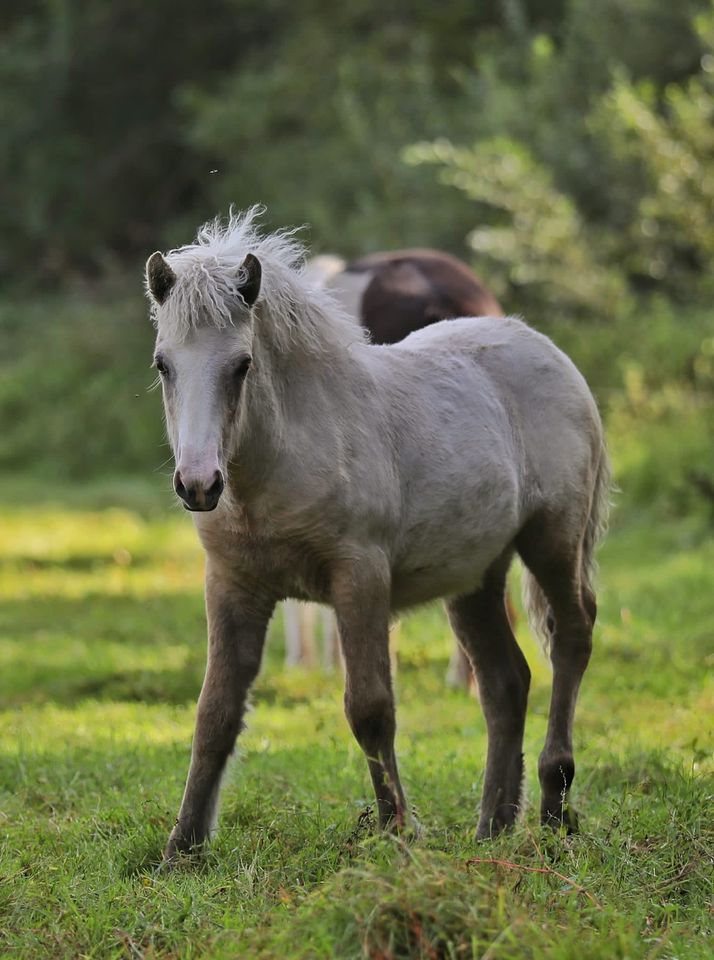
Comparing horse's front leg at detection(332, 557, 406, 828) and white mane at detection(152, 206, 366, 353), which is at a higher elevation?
white mane at detection(152, 206, 366, 353)

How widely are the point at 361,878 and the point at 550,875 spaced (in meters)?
0.63

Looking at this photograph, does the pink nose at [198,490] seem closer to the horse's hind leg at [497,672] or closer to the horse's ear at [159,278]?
the horse's ear at [159,278]

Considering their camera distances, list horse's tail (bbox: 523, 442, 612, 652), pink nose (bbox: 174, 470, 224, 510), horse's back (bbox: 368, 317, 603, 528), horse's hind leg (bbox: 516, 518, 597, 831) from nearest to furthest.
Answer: pink nose (bbox: 174, 470, 224, 510)
horse's back (bbox: 368, 317, 603, 528)
horse's hind leg (bbox: 516, 518, 597, 831)
horse's tail (bbox: 523, 442, 612, 652)

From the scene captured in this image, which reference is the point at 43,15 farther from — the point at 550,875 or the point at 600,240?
the point at 550,875

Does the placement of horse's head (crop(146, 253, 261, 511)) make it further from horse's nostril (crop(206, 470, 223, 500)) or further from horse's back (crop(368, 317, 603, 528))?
horse's back (crop(368, 317, 603, 528))

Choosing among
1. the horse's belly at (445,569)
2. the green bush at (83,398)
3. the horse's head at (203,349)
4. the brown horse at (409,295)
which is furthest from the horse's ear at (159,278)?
the green bush at (83,398)

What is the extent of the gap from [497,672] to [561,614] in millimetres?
307

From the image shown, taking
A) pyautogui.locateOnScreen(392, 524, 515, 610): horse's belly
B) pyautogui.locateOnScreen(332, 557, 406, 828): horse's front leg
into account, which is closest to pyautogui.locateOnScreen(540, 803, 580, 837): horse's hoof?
pyautogui.locateOnScreen(332, 557, 406, 828): horse's front leg

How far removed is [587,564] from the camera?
5641mm

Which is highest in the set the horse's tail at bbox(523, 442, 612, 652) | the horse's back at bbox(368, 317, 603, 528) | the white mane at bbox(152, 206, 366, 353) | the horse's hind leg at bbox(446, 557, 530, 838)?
the white mane at bbox(152, 206, 366, 353)

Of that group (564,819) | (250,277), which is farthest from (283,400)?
(564,819)

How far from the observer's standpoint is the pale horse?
441 centimetres

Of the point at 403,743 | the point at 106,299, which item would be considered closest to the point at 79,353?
the point at 106,299

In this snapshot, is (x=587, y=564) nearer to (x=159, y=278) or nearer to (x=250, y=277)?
(x=250, y=277)
